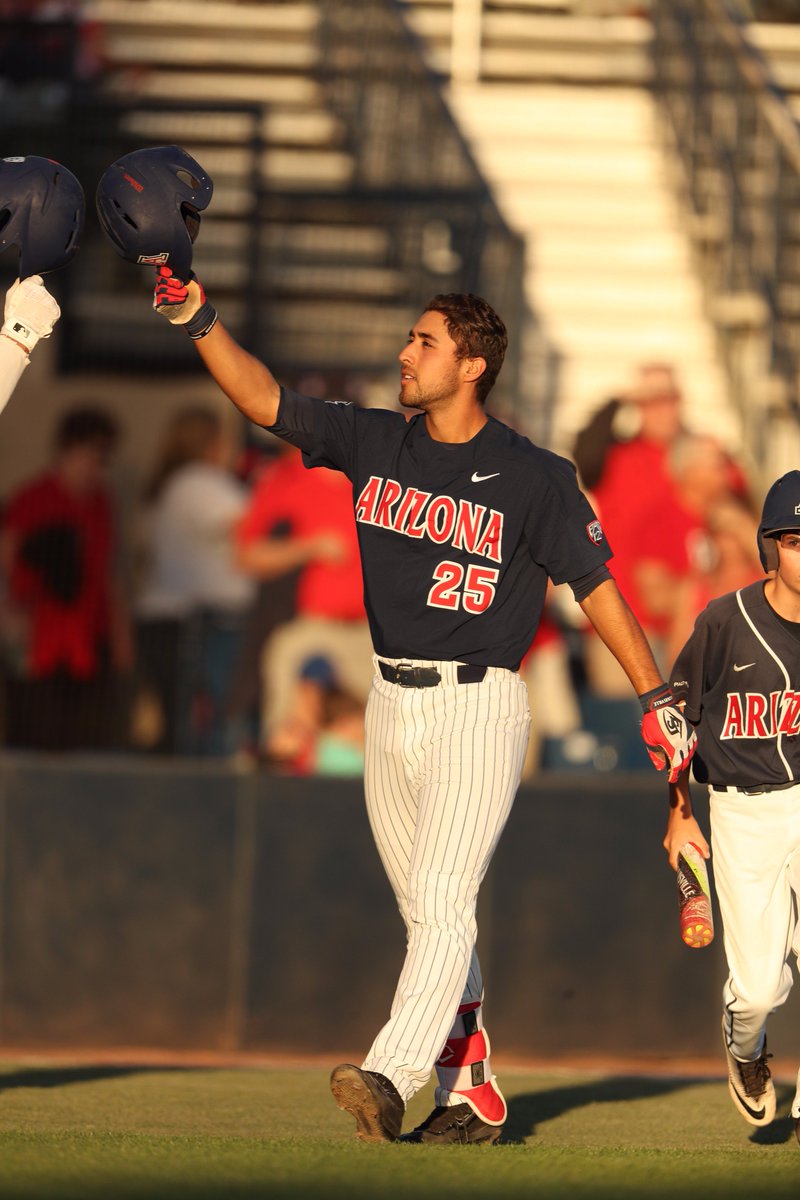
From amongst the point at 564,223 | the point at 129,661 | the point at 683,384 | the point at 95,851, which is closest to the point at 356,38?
the point at 564,223

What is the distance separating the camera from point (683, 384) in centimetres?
1372

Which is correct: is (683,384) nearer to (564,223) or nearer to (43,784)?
(564,223)

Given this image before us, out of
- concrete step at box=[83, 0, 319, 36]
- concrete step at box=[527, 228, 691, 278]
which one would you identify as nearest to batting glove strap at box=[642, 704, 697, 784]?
concrete step at box=[527, 228, 691, 278]

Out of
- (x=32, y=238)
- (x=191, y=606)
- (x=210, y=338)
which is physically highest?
(x=32, y=238)

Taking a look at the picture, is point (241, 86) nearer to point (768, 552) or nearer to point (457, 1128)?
point (768, 552)

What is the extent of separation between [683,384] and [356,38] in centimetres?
330

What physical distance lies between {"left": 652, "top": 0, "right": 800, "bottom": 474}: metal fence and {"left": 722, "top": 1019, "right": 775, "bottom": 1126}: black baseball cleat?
6.00m

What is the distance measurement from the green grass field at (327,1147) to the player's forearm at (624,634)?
127 cm

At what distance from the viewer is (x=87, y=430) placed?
33.2 ft

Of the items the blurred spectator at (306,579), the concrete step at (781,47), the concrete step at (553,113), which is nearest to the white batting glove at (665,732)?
the blurred spectator at (306,579)

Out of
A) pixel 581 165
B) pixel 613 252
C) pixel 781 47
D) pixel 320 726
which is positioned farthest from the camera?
pixel 781 47

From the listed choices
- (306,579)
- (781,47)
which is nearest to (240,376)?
(306,579)

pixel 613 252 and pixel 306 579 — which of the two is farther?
pixel 613 252

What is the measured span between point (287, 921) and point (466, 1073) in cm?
340
